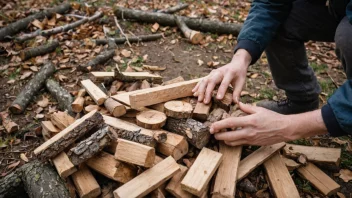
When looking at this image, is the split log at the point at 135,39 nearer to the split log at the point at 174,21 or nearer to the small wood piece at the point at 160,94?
the split log at the point at 174,21

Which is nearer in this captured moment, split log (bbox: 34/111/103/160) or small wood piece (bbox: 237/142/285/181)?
split log (bbox: 34/111/103/160)

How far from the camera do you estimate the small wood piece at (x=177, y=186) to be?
1945mm

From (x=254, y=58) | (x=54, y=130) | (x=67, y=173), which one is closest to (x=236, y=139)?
(x=254, y=58)

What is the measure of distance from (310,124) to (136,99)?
1219mm

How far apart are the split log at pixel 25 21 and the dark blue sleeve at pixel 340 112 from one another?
4.71 metres

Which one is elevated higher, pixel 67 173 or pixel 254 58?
pixel 254 58

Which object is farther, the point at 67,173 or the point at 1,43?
the point at 1,43

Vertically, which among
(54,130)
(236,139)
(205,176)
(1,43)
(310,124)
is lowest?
(1,43)

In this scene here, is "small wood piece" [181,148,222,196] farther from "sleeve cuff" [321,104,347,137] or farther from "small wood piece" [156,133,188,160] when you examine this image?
"sleeve cuff" [321,104,347,137]

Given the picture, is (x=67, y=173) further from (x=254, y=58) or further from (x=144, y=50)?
(x=144, y=50)

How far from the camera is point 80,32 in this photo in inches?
187

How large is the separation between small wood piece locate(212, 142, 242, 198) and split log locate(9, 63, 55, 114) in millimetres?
2243

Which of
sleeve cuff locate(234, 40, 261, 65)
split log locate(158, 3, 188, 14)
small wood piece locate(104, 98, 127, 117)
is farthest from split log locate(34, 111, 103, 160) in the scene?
split log locate(158, 3, 188, 14)

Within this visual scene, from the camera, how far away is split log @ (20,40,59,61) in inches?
159
